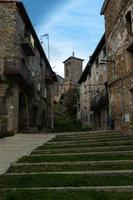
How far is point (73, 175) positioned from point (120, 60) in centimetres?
1149

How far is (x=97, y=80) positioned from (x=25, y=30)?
33.1 ft

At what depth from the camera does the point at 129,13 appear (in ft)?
55.9

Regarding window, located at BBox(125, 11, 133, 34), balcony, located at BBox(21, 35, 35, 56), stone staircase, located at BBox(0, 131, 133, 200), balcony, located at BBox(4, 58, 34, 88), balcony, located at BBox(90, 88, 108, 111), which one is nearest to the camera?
stone staircase, located at BBox(0, 131, 133, 200)

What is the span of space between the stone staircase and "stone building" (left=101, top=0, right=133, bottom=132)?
19.6 ft

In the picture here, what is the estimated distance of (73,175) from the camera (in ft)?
25.5

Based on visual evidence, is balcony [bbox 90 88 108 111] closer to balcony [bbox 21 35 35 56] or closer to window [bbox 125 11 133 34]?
balcony [bbox 21 35 35 56]

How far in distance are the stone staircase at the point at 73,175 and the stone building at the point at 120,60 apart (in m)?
5.96

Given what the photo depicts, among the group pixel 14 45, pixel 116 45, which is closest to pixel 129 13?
pixel 116 45

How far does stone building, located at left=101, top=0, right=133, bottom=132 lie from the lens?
55.0ft

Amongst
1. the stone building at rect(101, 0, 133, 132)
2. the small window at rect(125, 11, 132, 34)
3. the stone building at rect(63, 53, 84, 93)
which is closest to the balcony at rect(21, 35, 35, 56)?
the stone building at rect(101, 0, 133, 132)

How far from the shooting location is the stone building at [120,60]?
16766mm

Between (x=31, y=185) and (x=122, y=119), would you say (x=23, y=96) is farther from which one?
(x=31, y=185)

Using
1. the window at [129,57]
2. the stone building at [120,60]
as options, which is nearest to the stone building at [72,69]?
the stone building at [120,60]

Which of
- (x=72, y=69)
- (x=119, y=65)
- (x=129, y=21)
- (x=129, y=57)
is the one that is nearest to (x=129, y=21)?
(x=129, y=21)
